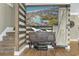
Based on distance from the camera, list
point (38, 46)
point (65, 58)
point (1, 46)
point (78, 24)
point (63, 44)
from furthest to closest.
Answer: point (78, 24) → point (63, 44) → point (38, 46) → point (1, 46) → point (65, 58)

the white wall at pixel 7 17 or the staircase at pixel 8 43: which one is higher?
the white wall at pixel 7 17

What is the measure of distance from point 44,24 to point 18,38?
2177mm

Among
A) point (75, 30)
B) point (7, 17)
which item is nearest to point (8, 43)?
point (7, 17)

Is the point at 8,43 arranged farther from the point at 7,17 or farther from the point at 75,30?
the point at 75,30

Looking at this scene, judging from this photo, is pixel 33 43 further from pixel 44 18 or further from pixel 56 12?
pixel 56 12

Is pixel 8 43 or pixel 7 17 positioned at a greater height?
pixel 7 17

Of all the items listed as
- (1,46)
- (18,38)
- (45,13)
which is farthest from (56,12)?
(1,46)

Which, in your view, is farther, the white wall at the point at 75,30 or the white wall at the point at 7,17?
the white wall at the point at 75,30

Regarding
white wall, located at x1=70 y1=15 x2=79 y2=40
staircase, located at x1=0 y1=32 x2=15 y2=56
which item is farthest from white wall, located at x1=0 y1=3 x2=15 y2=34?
white wall, located at x1=70 y1=15 x2=79 y2=40

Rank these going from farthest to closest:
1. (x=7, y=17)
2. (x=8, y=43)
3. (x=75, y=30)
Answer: (x=75, y=30) → (x=8, y=43) → (x=7, y=17)

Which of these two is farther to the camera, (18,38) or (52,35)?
(52,35)

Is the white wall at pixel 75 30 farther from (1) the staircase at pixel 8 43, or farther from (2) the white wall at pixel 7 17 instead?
(2) the white wall at pixel 7 17

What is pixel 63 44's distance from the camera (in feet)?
22.9

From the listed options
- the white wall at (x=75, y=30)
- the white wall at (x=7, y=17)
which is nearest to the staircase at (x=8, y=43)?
the white wall at (x=7, y=17)
